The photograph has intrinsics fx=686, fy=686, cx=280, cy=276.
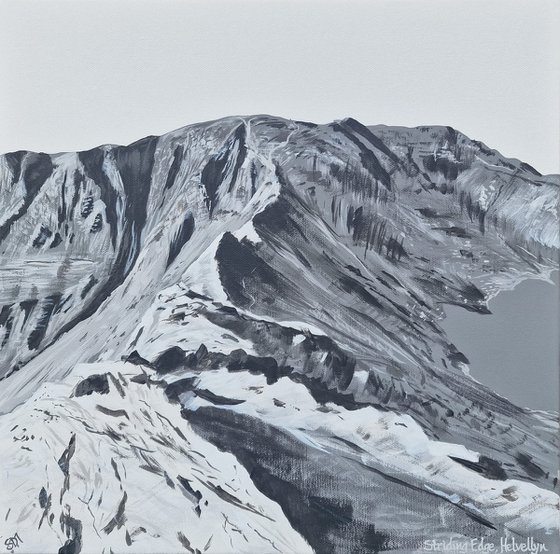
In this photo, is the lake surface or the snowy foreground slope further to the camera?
the lake surface

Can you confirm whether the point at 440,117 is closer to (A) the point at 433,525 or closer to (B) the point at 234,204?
(B) the point at 234,204
